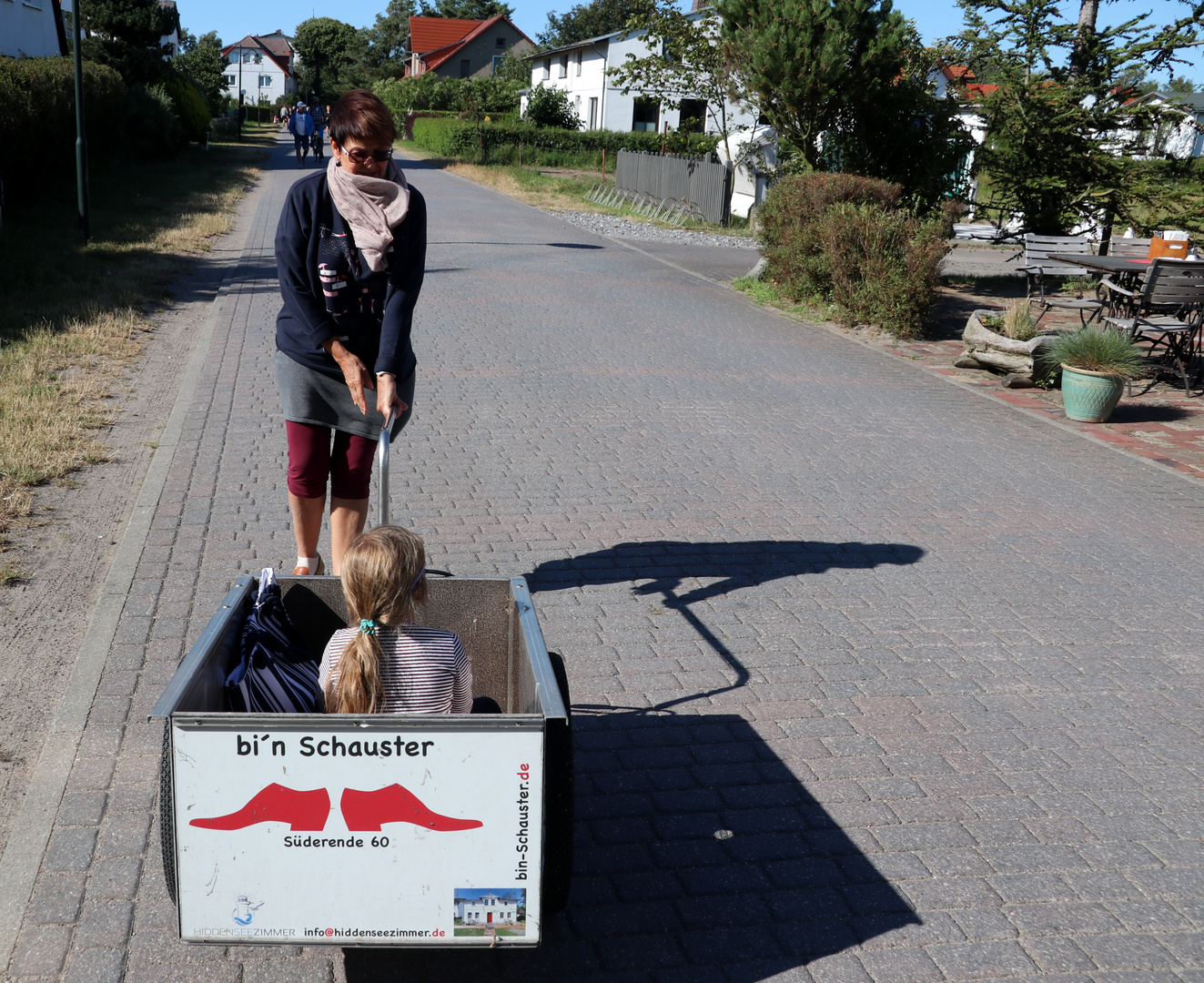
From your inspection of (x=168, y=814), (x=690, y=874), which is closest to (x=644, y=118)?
(x=690, y=874)

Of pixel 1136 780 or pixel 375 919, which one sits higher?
pixel 375 919

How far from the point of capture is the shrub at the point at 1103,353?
9039 millimetres

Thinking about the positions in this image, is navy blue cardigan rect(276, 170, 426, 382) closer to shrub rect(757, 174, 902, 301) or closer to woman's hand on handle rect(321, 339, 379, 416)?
woman's hand on handle rect(321, 339, 379, 416)

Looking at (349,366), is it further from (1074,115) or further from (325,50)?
(325,50)

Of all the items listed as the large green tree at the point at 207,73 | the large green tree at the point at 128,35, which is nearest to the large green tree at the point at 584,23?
the large green tree at the point at 207,73

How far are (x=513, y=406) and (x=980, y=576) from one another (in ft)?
13.7

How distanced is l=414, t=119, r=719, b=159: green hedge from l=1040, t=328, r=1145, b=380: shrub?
35137 mm

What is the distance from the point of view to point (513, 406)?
8.66 m

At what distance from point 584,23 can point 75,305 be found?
102663mm

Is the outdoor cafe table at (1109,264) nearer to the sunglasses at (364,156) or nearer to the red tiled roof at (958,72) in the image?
the red tiled roof at (958,72)

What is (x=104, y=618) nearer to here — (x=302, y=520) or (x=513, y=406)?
(x=302, y=520)

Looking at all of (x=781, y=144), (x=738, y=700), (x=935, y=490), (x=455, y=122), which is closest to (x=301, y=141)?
(x=455, y=122)

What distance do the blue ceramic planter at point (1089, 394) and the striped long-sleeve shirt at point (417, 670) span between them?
7.77 metres

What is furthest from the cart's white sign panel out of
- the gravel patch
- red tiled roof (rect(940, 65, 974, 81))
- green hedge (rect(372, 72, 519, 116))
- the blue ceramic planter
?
A: green hedge (rect(372, 72, 519, 116))
